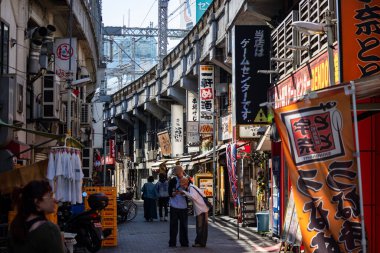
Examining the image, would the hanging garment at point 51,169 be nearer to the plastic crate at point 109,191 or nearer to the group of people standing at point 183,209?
the group of people standing at point 183,209

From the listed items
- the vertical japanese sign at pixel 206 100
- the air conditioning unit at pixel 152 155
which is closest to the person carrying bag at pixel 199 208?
the vertical japanese sign at pixel 206 100

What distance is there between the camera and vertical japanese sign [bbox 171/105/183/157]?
44281 mm

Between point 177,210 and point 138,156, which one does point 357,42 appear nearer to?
point 177,210

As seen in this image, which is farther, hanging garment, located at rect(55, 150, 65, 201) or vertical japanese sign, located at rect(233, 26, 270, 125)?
vertical japanese sign, located at rect(233, 26, 270, 125)

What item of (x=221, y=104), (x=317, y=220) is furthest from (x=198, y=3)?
(x=317, y=220)

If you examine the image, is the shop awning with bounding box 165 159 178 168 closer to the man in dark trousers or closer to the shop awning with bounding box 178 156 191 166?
the shop awning with bounding box 178 156 191 166

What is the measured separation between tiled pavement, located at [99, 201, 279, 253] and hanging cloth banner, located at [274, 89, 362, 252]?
7.66 metres

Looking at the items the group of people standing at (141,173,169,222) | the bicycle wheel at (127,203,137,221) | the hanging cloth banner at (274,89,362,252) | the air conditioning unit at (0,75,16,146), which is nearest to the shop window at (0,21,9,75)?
the air conditioning unit at (0,75,16,146)

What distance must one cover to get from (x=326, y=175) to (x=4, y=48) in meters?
10.9

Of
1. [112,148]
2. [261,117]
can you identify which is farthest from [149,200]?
[112,148]

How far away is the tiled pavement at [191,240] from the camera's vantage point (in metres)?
17.1

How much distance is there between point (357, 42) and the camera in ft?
40.0

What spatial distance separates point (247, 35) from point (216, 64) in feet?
34.6

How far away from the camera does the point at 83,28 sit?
29.0m
